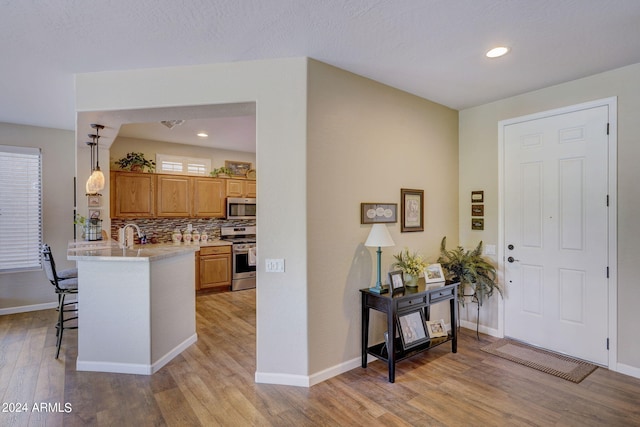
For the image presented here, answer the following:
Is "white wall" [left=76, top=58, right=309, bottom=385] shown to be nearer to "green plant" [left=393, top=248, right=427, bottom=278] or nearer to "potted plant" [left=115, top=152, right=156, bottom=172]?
"green plant" [left=393, top=248, right=427, bottom=278]

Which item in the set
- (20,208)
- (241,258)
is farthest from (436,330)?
(20,208)

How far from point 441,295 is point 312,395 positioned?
1.54 metres

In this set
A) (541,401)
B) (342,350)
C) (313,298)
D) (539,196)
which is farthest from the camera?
(539,196)

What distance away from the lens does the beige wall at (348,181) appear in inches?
109

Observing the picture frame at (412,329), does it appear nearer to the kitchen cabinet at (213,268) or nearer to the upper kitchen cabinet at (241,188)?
the kitchen cabinet at (213,268)

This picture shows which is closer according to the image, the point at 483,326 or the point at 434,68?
the point at 434,68

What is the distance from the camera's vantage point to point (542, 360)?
125 inches

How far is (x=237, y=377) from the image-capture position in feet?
9.39

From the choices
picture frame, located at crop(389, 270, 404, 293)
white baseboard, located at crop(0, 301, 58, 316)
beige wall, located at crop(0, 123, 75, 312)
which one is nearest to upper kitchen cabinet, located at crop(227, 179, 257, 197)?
beige wall, located at crop(0, 123, 75, 312)

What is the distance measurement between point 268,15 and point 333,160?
1202mm

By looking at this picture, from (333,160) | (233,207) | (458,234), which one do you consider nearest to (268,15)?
(333,160)

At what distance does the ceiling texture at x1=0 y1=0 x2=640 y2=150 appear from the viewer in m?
2.04

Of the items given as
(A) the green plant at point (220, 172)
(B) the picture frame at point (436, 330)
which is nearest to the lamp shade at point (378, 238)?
(B) the picture frame at point (436, 330)

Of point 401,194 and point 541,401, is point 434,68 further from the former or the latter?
point 541,401
